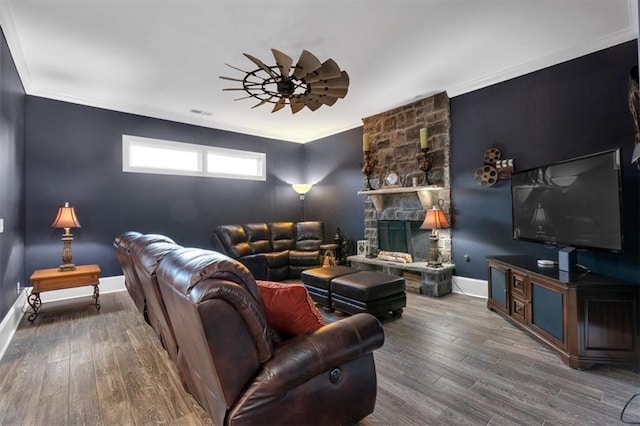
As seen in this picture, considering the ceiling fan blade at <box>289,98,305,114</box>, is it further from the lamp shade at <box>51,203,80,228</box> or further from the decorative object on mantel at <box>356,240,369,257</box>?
the lamp shade at <box>51,203,80,228</box>

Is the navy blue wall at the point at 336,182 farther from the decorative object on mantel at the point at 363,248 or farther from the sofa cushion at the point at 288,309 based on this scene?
the sofa cushion at the point at 288,309

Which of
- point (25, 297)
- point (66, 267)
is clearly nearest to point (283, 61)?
point (66, 267)

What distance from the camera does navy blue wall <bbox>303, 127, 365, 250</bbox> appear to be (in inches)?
232

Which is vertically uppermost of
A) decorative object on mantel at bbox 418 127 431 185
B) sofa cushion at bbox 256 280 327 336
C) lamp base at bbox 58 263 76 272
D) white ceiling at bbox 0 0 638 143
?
white ceiling at bbox 0 0 638 143

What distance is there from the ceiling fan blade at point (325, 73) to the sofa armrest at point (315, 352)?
6.60 feet

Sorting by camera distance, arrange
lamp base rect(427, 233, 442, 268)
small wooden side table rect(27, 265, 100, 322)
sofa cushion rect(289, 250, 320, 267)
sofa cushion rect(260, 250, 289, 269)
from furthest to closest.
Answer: sofa cushion rect(289, 250, 320, 267)
sofa cushion rect(260, 250, 289, 269)
lamp base rect(427, 233, 442, 268)
small wooden side table rect(27, 265, 100, 322)

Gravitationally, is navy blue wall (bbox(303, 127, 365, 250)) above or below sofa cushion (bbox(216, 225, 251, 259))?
above

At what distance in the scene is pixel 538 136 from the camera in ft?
11.9

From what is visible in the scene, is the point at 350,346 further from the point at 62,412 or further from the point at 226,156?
the point at 226,156

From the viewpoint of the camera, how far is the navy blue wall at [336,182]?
590cm

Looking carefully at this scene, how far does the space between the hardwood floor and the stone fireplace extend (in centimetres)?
179

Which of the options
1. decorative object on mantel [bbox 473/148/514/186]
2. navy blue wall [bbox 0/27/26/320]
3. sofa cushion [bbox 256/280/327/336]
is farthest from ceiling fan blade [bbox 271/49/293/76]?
decorative object on mantel [bbox 473/148/514/186]

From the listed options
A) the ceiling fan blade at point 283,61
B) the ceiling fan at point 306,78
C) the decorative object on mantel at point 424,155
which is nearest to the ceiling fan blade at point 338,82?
the ceiling fan at point 306,78

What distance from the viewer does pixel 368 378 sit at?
5.51ft
